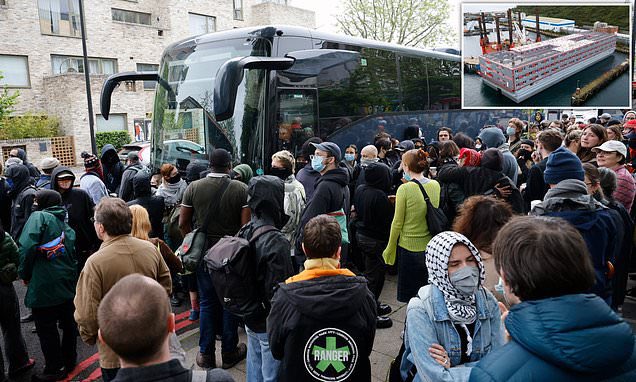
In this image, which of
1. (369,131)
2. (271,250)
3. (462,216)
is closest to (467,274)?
(462,216)

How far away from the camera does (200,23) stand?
37969 mm

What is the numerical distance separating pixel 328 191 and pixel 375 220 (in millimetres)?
686

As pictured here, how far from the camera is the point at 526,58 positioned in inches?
344

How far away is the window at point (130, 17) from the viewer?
110ft

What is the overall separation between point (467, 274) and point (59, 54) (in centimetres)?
3388

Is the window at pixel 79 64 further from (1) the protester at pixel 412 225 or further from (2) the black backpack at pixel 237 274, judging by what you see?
(2) the black backpack at pixel 237 274

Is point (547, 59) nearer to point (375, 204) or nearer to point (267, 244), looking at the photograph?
point (375, 204)

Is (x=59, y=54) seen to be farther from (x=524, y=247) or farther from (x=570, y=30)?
(x=524, y=247)

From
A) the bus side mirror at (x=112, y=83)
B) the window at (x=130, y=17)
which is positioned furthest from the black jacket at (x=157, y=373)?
the window at (x=130, y=17)

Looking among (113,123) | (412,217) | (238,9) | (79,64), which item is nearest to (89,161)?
(412,217)

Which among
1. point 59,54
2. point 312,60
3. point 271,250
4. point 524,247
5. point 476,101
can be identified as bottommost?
point 271,250

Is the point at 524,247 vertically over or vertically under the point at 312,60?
under

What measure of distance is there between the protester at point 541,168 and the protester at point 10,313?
5262mm

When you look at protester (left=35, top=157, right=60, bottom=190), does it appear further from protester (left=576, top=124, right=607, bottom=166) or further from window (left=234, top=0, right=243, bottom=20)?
window (left=234, top=0, right=243, bottom=20)
